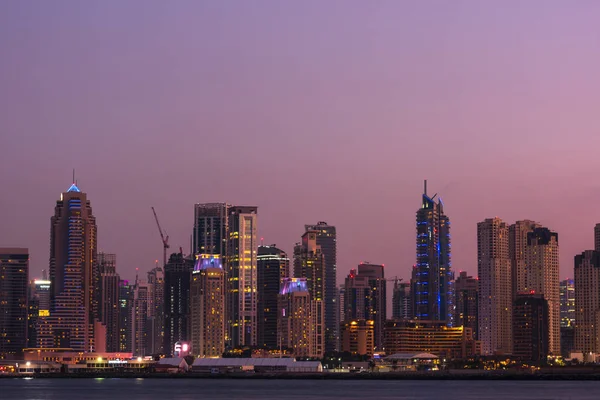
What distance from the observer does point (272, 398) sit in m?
195

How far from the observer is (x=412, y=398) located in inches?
7854

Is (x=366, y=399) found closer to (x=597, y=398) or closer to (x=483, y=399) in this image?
(x=483, y=399)

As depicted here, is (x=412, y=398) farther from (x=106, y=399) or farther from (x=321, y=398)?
(x=106, y=399)

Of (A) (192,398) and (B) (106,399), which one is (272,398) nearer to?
(A) (192,398)

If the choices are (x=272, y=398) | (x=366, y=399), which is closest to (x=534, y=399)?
(x=366, y=399)

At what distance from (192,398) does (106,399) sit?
1354 cm

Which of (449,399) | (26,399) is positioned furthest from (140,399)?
(449,399)

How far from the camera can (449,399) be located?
19750cm

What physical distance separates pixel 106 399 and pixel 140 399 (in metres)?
6.23

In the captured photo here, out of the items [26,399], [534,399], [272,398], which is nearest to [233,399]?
[272,398]

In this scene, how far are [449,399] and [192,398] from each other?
134ft

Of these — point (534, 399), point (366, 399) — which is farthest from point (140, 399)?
point (534, 399)

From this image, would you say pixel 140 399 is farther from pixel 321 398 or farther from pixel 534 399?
pixel 534 399

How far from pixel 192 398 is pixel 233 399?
27.7ft
